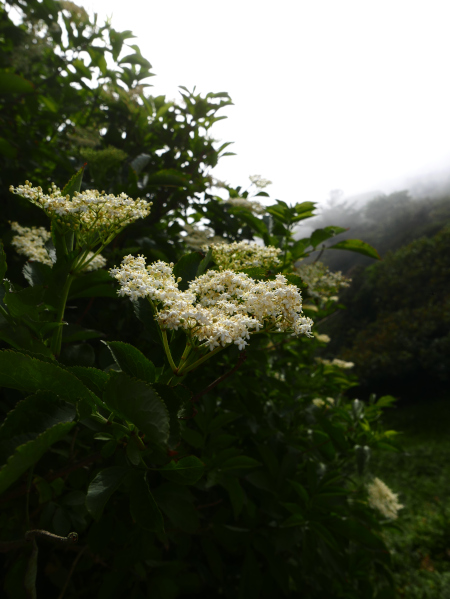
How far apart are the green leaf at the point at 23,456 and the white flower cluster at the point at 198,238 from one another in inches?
49.5

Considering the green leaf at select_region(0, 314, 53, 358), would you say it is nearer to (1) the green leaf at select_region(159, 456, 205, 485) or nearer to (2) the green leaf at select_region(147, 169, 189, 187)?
(1) the green leaf at select_region(159, 456, 205, 485)

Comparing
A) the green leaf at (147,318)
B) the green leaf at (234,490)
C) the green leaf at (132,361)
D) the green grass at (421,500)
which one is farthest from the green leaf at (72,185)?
the green grass at (421,500)

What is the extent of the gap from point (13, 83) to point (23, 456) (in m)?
1.70

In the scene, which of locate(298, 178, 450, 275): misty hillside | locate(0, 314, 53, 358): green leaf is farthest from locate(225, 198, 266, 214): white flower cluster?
locate(298, 178, 450, 275): misty hillside

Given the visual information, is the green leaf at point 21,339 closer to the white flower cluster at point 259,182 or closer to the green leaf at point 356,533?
the green leaf at point 356,533

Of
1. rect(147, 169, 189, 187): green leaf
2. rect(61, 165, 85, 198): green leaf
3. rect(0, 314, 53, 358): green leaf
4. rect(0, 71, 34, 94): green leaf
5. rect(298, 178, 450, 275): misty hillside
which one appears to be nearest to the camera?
rect(0, 314, 53, 358): green leaf

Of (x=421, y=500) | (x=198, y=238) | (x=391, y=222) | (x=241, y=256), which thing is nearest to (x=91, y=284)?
(x=241, y=256)

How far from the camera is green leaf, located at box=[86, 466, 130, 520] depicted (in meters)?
0.68

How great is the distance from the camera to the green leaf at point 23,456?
1.60 feet

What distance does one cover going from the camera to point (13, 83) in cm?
160

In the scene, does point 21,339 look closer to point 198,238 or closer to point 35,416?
point 35,416

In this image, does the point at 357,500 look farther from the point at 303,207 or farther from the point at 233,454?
the point at 303,207

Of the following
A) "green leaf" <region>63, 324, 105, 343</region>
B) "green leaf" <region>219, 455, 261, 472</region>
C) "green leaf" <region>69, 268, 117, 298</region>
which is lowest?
"green leaf" <region>219, 455, 261, 472</region>

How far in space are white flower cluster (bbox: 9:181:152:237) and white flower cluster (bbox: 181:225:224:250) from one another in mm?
741
